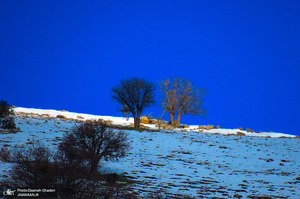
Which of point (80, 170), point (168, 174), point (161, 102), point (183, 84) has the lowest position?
point (168, 174)

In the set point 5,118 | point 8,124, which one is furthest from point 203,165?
point 5,118

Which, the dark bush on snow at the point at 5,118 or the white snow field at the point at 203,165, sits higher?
the dark bush on snow at the point at 5,118

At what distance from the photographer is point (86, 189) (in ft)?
23.1

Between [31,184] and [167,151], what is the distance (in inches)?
596

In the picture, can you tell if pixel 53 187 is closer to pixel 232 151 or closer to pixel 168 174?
pixel 168 174

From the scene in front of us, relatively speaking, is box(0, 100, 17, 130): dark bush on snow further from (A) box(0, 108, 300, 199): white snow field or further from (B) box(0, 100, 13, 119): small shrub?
(A) box(0, 108, 300, 199): white snow field

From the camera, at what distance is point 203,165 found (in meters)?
17.8

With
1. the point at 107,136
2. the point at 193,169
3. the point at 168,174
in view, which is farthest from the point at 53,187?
the point at 193,169

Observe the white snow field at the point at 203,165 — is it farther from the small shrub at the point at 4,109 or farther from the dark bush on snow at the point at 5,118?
the small shrub at the point at 4,109

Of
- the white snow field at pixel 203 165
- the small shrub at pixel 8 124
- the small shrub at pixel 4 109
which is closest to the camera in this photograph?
the white snow field at pixel 203 165

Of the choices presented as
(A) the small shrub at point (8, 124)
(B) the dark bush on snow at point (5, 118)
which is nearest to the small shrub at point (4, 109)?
(B) the dark bush on snow at point (5, 118)

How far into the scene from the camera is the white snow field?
12070 mm

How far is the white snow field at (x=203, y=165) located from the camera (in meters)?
12.1

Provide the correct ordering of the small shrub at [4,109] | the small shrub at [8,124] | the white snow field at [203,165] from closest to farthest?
the white snow field at [203,165]
the small shrub at [8,124]
the small shrub at [4,109]
